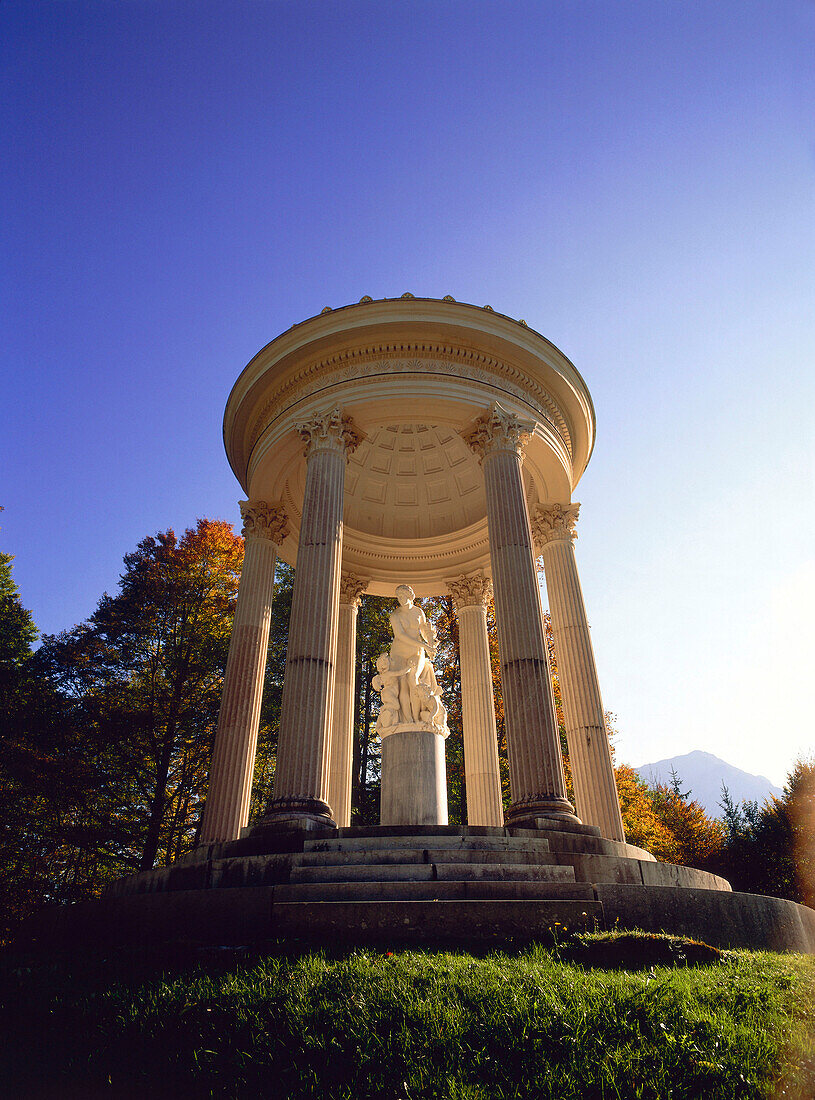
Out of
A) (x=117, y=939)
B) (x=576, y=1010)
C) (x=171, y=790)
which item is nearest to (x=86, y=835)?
(x=171, y=790)

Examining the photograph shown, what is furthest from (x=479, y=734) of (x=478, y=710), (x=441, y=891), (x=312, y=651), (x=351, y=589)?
(x=441, y=891)

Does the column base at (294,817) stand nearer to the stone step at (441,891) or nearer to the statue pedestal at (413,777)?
the statue pedestal at (413,777)

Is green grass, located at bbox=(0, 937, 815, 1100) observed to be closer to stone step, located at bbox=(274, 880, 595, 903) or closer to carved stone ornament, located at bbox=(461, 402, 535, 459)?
stone step, located at bbox=(274, 880, 595, 903)

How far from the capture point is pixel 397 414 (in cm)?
1988

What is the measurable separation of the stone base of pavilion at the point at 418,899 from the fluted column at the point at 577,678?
4836 millimetres

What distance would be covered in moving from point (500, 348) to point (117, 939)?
1755 cm

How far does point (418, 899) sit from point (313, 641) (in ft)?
26.2

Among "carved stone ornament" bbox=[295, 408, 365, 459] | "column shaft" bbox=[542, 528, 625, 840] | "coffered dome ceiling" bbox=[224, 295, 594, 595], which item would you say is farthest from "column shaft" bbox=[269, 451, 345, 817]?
"column shaft" bbox=[542, 528, 625, 840]

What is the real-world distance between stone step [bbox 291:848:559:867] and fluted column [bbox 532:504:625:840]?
7.54 meters

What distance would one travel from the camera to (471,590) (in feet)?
86.9

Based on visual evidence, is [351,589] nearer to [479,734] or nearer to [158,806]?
[479,734]

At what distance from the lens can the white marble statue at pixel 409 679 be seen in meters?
16.4

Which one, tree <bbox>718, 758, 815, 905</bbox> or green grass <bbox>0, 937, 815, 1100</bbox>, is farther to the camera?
tree <bbox>718, 758, 815, 905</bbox>

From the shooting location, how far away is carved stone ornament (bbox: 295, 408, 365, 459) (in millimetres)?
18703
